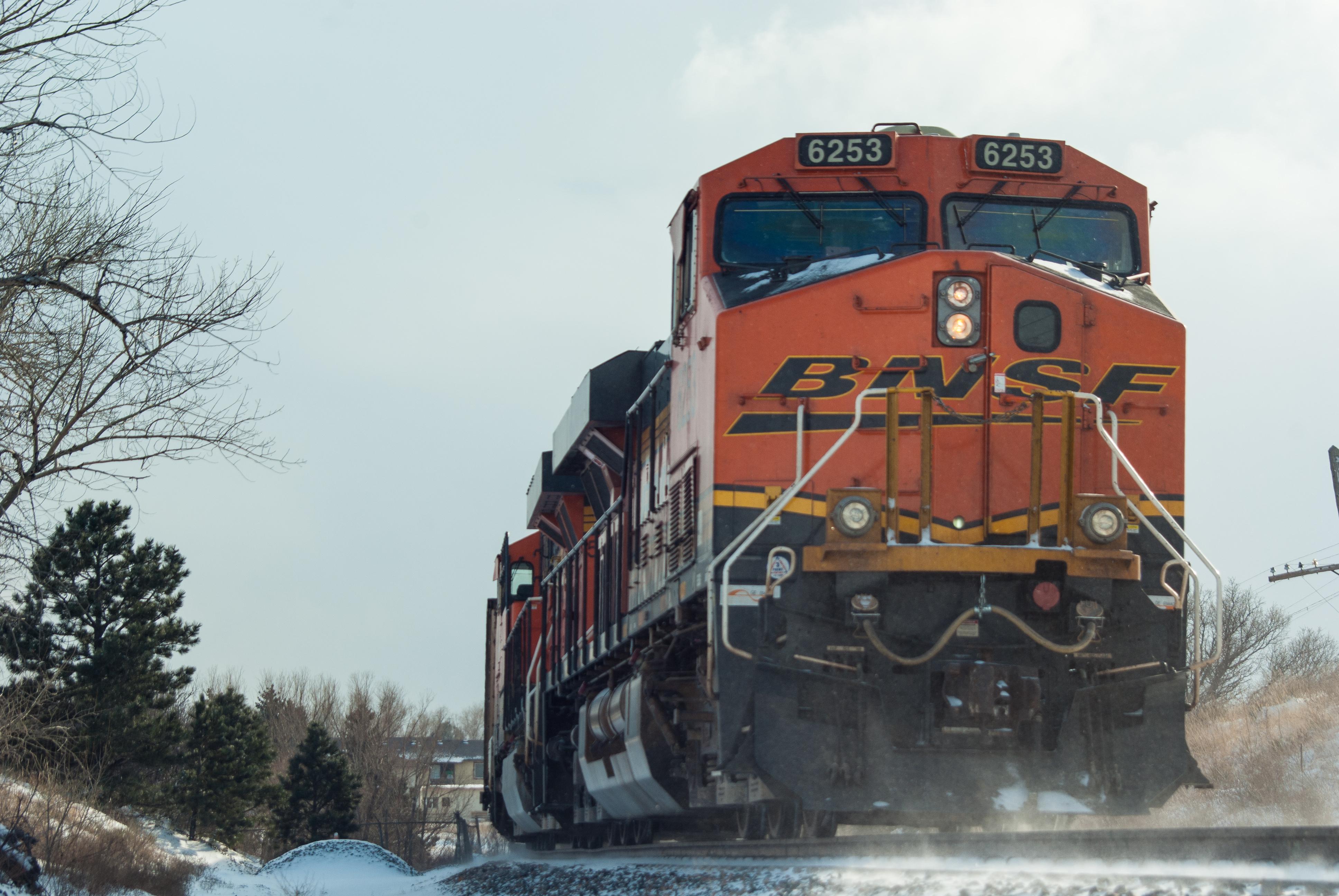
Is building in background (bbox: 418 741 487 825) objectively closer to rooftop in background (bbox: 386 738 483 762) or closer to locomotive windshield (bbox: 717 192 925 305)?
rooftop in background (bbox: 386 738 483 762)

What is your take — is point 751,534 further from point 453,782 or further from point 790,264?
point 453,782

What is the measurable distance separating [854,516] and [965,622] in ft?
2.74

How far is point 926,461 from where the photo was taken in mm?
7488

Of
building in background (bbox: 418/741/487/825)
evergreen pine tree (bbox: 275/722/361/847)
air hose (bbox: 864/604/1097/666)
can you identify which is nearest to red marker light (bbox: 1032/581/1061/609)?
air hose (bbox: 864/604/1097/666)

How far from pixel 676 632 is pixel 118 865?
1013 centimetres

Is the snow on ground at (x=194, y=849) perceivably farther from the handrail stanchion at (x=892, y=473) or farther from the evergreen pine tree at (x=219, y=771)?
the handrail stanchion at (x=892, y=473)

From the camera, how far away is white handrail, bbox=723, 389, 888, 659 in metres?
7.32

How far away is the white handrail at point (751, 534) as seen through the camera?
24.0 feet

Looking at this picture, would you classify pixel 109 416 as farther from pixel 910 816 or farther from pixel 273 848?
pixel 273 848

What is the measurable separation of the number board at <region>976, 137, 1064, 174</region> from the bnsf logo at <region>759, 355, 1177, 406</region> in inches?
51.9

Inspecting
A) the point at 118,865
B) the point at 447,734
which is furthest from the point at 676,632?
the point at 447,734

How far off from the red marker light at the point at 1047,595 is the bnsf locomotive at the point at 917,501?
0.02 m

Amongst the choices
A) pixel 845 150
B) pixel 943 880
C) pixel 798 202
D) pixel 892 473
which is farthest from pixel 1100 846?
pixel 845 150

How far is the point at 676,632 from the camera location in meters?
8.50
